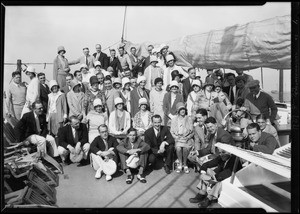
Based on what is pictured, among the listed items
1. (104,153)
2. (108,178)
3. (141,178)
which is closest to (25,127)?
(104,153)

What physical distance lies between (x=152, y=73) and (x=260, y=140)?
9.10ft

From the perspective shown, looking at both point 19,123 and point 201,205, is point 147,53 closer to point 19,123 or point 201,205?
point 19,123

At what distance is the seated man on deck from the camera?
3997 mm

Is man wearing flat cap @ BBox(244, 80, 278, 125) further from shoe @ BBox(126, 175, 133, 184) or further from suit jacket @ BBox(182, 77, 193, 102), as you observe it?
shoe @ BBox(126, 175, 133, 184)

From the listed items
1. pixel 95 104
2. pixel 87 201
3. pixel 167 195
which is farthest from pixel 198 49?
pixel 87 201

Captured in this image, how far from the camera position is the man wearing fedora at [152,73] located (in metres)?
6.19

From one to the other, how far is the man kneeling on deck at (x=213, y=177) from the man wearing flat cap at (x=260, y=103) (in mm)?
1231

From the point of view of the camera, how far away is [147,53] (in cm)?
779

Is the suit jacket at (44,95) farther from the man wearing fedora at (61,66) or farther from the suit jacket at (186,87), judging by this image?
the suit jacket at (186,87)

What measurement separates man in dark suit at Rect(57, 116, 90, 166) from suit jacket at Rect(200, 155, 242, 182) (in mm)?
2026

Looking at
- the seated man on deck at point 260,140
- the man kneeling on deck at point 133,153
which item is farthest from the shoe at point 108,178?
the seated man on deck at point 260,140

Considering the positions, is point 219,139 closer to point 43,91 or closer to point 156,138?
point 156,138

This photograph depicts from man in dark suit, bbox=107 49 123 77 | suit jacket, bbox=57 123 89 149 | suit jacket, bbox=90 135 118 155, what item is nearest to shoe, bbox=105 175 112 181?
suit jacket, bbox=90 135 118 155
